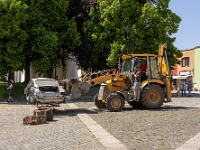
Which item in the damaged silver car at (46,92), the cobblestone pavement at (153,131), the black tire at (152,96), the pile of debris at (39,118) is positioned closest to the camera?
the cobblestone pavement at (153,131)

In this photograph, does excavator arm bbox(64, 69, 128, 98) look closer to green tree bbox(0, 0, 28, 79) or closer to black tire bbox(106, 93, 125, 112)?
black tire bbox(106, 93, 125, 112)

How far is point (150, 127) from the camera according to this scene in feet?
40.9

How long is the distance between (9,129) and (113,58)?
67.5 ft

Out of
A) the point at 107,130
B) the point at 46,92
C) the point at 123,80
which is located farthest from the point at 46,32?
the point at 107,130

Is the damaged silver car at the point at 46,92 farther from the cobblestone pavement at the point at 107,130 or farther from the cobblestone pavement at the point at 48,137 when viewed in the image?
the cobblestone pavement at the point at 48,137

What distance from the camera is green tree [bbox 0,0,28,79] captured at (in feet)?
90.6

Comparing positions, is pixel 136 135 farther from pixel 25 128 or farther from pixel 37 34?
pixel 37 34

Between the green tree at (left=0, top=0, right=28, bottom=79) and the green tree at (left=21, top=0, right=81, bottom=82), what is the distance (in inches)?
47.4

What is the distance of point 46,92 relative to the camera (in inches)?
695

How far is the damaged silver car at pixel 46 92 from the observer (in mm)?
17516

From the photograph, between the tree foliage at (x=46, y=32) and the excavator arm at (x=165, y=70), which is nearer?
the excavator arm at (x=165, y=70)

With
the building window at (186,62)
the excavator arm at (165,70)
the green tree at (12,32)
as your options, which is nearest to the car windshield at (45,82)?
the excavator arm at (165,70)

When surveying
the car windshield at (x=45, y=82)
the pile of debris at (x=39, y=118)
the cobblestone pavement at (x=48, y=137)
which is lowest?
the cobblestone pavement at (x=48, y=137)

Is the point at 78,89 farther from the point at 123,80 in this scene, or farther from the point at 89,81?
the point at 123,80
